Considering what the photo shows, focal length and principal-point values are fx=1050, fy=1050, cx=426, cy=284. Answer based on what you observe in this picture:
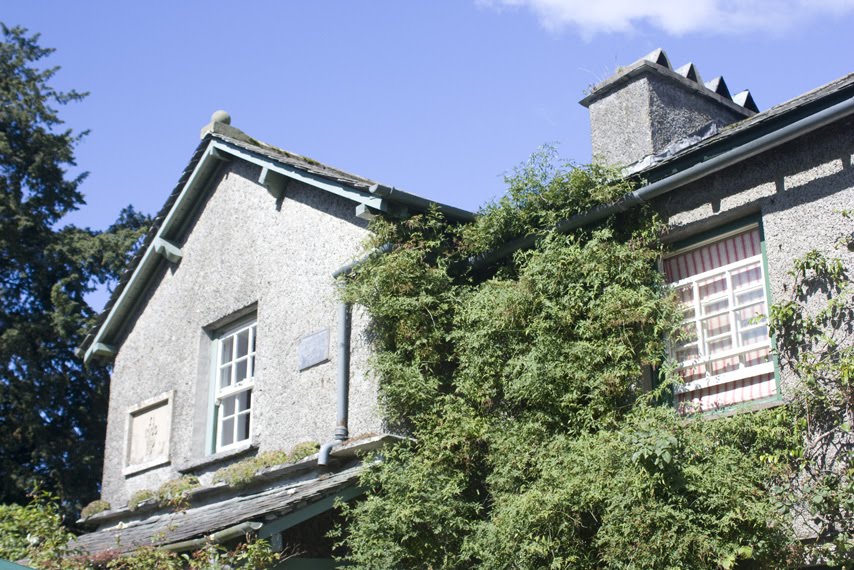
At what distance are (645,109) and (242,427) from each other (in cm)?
603

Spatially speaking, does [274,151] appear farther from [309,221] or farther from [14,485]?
[14,485]

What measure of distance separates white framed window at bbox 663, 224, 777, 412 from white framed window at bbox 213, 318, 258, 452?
218 inches

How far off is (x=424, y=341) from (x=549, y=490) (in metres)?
2.26

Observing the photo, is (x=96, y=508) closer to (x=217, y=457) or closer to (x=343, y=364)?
(x=217, y=457)

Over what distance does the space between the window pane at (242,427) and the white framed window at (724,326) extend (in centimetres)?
581

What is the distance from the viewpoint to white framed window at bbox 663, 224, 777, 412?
850cm

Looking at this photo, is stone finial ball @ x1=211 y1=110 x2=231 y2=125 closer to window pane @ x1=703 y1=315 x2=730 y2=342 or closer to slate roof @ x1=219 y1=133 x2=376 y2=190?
slate roof @ x1=219 y1=133 x2=376 y2=190

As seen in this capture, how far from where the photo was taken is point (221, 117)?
552 inches

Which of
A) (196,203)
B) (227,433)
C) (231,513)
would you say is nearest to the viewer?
(231,513)

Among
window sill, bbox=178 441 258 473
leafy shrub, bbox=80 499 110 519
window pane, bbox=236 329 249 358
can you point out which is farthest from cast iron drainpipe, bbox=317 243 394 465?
leafy shrub, bbox=80 499 110 519

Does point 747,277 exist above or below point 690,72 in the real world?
below

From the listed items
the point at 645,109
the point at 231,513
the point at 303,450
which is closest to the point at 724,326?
the point at 645,109

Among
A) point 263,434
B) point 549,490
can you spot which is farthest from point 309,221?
point 549,490

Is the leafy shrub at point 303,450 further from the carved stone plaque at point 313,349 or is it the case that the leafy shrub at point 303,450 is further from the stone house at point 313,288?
the carved stone plaque at point 313,349
